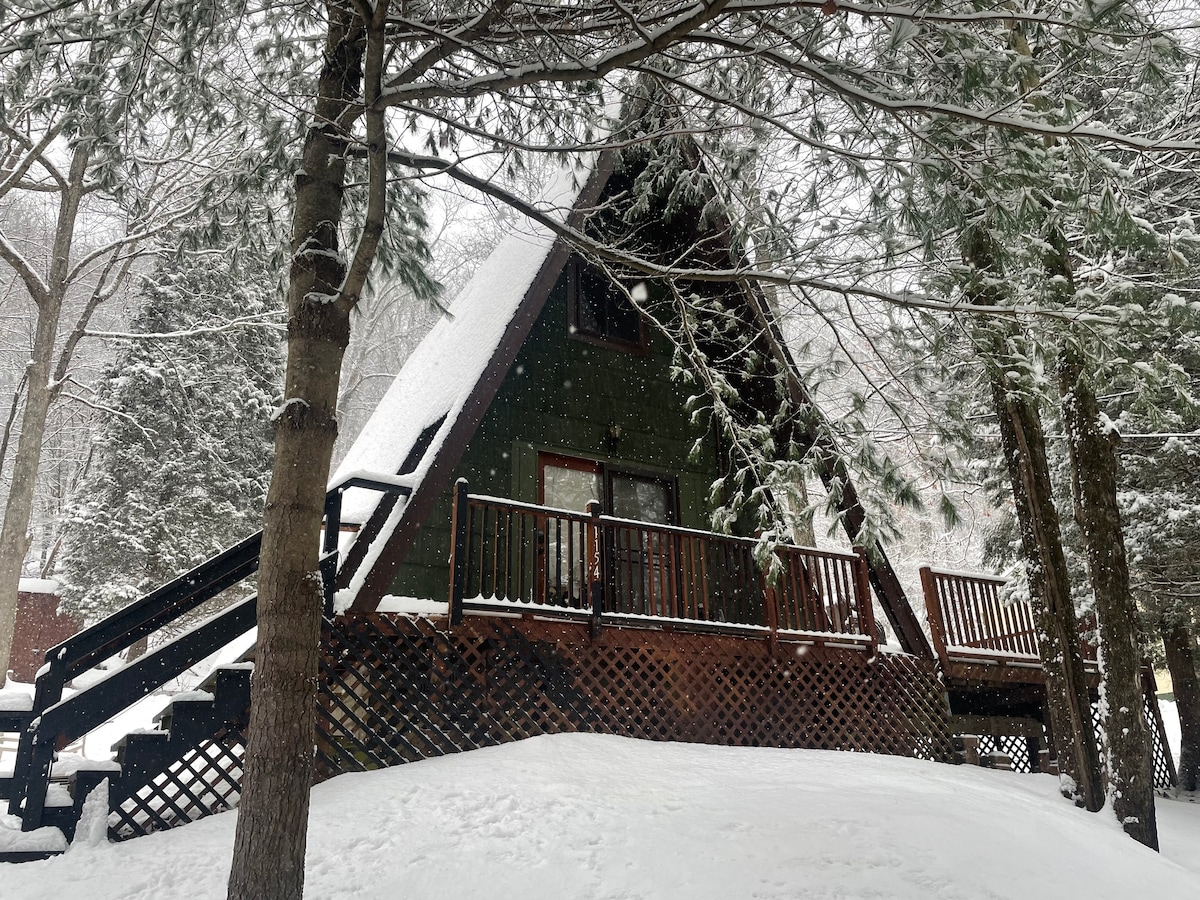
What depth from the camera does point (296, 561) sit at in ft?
12.8

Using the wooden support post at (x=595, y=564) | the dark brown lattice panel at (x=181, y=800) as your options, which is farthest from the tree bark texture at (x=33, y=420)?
the wooden support post at (x=595, y=564)

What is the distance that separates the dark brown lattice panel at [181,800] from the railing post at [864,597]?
255 inches

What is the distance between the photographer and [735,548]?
29.6ft

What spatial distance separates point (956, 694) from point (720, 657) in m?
4.99

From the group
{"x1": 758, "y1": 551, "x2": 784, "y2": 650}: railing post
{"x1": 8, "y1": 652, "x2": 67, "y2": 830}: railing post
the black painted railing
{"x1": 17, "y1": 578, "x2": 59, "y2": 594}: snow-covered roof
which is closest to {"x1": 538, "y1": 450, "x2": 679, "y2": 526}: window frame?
{"x1": 758, "y1": 551, "x2": 784, "y2": 650}: railing post

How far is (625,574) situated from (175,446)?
44.6 ft

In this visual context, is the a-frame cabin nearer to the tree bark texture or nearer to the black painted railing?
the black painted railing

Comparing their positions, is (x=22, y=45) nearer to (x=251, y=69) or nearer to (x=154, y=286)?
(x=251, y=69)

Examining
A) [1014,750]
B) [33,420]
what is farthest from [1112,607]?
[33,420]

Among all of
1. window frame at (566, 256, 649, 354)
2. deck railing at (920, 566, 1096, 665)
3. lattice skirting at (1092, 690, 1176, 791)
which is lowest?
lattice skirting at (1092, 690, 1176, 791)

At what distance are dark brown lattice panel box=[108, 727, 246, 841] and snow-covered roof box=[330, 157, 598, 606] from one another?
57.2 inches

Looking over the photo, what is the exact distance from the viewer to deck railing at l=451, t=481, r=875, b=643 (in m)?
7.30

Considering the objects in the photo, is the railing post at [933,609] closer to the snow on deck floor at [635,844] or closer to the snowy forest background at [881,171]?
the snowy forest background at [881,171]

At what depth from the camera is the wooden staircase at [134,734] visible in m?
4.94
